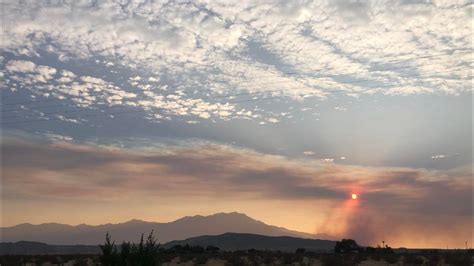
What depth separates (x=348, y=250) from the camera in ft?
317

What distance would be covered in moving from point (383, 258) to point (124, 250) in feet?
150

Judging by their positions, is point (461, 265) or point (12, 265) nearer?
point (461, 265)

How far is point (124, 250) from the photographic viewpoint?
22406 millimetres

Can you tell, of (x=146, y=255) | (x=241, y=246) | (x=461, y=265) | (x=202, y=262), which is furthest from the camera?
(x=241, y=246)

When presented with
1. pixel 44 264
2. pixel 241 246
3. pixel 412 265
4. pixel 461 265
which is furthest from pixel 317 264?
pixel 241 246

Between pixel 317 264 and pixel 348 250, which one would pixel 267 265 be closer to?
pixel 317 264

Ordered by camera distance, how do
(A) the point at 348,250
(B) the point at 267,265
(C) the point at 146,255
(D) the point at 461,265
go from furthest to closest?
(A) the point at 348,250 < (B) the point at 267,265 < (D) the point at 461,265 < (C) the point at 146,255

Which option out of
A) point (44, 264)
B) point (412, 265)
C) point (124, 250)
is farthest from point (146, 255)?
point (44, 264)

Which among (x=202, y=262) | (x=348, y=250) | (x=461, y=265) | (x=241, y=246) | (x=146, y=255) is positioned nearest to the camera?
(x=146, y=255)

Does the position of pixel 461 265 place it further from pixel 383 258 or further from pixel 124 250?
pixel 124 250

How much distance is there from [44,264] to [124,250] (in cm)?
4113

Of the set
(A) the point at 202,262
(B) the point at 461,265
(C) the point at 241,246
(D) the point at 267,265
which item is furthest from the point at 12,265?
(C) the point at 241,246

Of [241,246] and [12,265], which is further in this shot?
[241,246]

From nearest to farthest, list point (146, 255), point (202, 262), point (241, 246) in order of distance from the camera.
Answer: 1. point (146, 255)
2. point (202, 262)
3. point (241, 246)
